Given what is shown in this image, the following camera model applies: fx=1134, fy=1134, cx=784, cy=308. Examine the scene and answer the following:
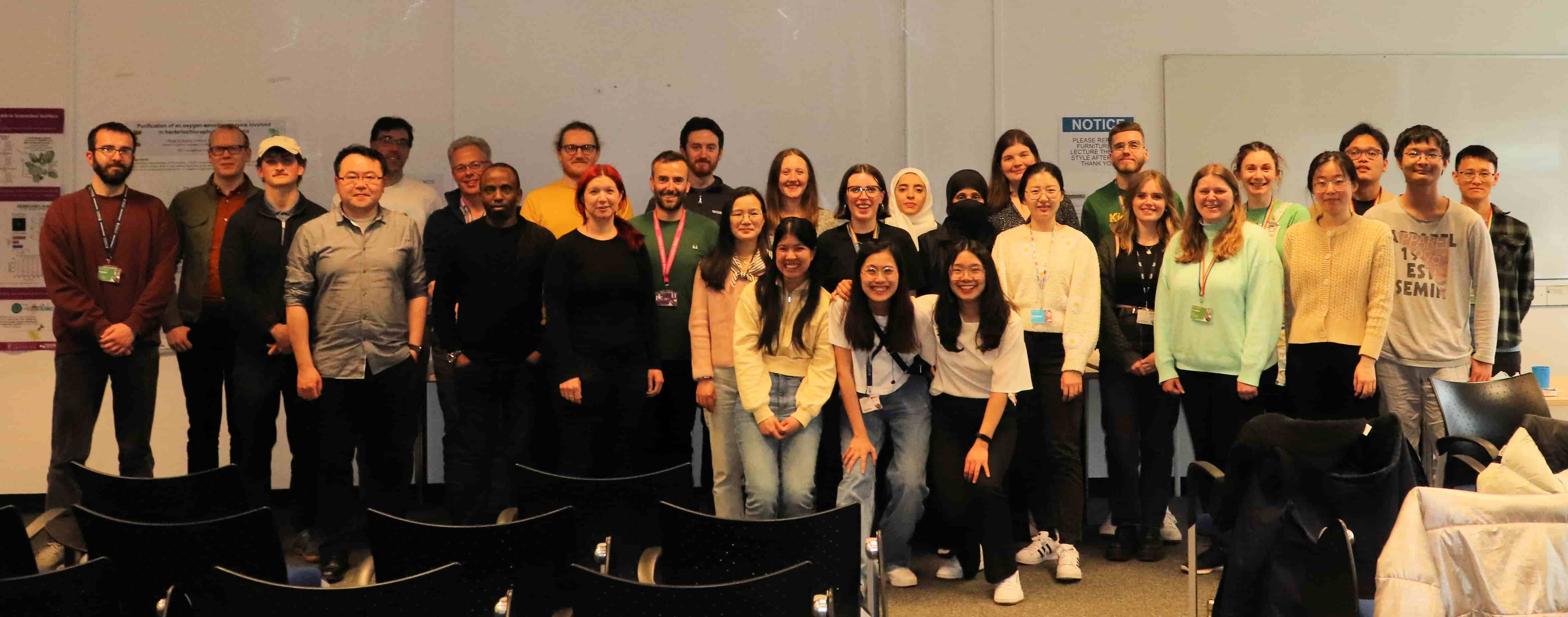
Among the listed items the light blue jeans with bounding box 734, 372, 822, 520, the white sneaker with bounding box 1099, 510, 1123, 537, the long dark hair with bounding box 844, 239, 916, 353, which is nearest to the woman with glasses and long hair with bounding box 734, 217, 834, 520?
the light blue jeans with bounding box 734, 372, 822, 520

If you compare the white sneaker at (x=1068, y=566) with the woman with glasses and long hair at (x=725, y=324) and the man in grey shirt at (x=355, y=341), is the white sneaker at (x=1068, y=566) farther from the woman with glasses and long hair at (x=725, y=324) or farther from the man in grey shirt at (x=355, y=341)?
the man in grey shirt at (x=355, y=341)

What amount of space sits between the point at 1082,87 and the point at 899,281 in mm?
2531

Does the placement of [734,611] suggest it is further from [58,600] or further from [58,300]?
[58,300]

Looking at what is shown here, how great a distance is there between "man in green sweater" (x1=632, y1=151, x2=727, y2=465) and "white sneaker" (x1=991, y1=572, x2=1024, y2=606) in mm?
1290

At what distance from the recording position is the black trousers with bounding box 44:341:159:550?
4348 millimetres

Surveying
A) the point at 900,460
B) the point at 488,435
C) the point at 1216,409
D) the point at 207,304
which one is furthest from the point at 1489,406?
the point at 207,304

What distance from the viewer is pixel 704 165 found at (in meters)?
4.84

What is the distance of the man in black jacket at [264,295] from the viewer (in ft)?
13.7

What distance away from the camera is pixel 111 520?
91.4 inches

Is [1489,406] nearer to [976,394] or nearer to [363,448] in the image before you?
[976,394]

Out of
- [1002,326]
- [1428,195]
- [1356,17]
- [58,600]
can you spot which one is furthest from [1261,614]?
[1356,17]

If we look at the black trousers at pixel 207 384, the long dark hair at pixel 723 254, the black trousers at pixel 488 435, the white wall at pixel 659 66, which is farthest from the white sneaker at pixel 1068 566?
the black trousers at pixel 207 384

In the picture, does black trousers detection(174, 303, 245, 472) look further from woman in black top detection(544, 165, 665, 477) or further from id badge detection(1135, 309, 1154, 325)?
id badge detection(1135, 309, 1154, 325)

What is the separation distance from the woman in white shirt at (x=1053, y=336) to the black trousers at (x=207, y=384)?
319 cm
